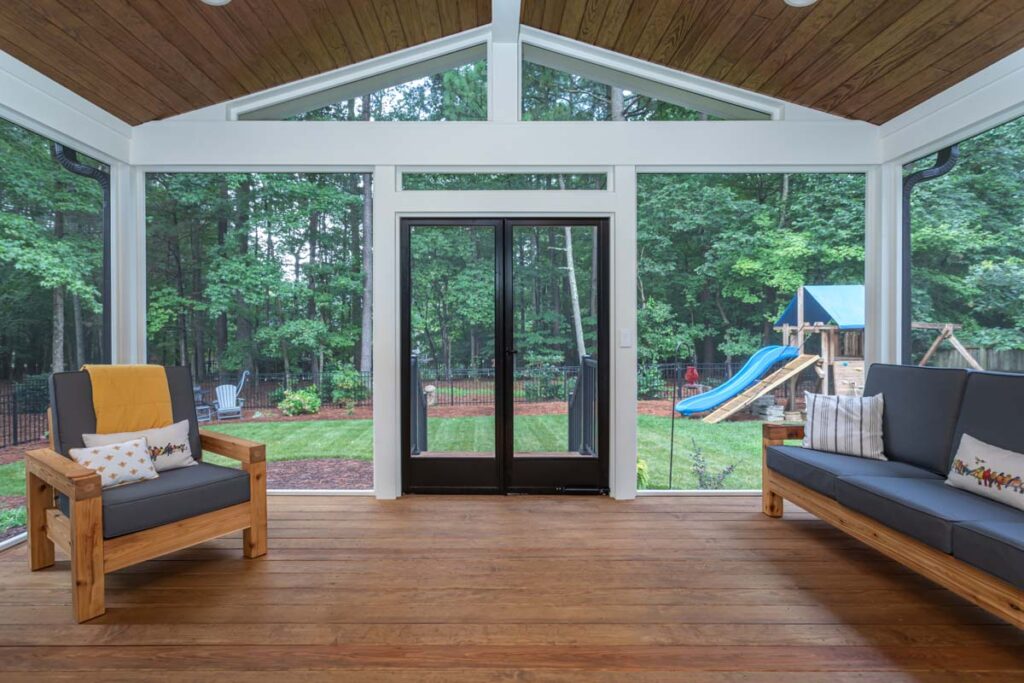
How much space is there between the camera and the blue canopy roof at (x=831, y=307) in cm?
380

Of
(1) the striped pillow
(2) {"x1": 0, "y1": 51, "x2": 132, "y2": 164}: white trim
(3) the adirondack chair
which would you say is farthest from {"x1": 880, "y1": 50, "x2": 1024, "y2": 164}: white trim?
(3) the adirondack chair

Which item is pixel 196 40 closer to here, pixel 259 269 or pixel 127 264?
pixel 127 264

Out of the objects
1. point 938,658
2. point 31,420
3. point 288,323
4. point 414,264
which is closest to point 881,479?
point 938,658

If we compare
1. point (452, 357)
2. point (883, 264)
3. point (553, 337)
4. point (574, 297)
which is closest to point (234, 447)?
point (452, 357)

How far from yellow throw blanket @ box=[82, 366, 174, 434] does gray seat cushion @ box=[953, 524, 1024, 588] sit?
3746 millimetres

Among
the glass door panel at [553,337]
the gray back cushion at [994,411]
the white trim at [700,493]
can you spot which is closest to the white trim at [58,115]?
the glass door panel at [553,337]

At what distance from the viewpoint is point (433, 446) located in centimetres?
357

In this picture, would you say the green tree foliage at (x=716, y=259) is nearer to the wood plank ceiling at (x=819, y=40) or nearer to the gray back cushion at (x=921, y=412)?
the wood plank ceiling at (x=819, y=40)

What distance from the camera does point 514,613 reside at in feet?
6.53

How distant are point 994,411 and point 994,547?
0.96 metres

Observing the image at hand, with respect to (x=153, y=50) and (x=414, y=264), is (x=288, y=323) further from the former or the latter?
(x=153, y=50)

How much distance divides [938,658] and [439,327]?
3012 mm

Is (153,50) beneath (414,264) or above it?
above

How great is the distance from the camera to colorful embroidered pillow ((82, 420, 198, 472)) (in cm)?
247
